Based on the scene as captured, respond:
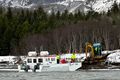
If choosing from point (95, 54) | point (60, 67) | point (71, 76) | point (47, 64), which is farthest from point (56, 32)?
point (71, 76)

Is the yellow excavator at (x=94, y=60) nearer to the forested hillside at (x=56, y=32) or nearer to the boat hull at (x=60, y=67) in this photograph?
the boat hull at (x=60, y=67)

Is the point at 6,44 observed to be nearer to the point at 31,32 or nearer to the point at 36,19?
the point at 31,32

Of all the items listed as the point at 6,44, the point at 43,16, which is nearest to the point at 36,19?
the point at 43,16

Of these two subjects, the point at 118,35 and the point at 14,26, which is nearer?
the point at 118,35

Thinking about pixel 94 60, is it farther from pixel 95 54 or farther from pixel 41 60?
pixel 41 60

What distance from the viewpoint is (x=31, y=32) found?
171m

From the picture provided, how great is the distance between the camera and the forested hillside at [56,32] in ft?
479

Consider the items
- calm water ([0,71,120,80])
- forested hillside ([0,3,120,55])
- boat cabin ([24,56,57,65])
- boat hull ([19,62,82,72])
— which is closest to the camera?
calm water ([0,71,120,80])

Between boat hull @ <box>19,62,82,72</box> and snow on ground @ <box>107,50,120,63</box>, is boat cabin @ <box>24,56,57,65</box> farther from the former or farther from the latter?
snow on ground @ <box>107,50,120,63</box>

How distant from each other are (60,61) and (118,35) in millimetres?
53687

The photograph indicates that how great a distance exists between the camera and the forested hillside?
479 ft

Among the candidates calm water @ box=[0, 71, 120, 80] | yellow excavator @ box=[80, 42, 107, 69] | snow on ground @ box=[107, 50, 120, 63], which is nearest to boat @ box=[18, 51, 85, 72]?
yellow excavator @ box=[80, 42, 107, 69]

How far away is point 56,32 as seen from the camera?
156 m

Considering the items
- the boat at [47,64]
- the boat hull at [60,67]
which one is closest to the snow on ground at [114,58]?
the boat at [47,64]
